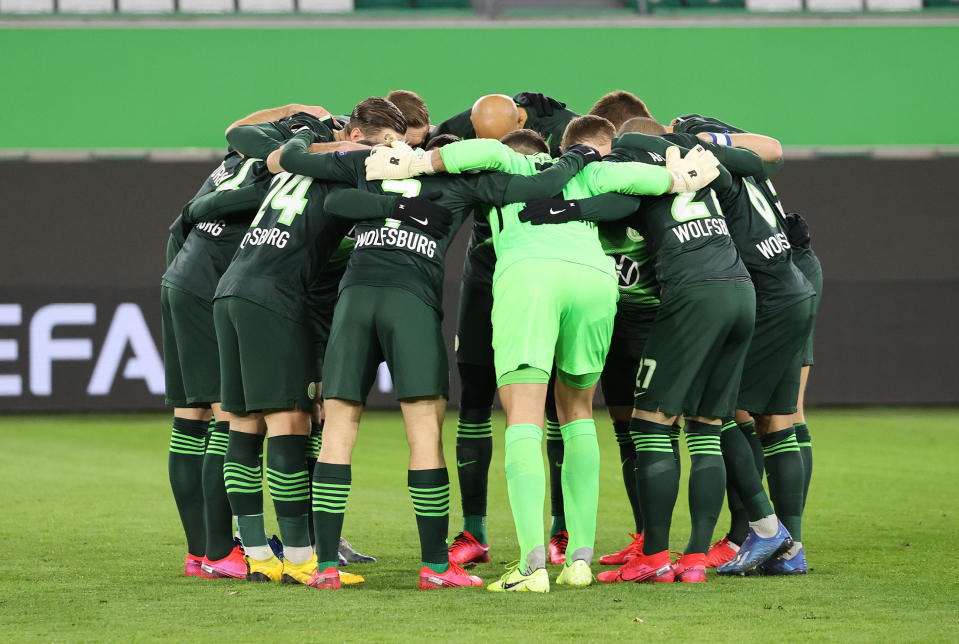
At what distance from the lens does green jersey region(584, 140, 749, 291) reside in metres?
5.19

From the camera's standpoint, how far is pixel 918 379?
44.0 ft

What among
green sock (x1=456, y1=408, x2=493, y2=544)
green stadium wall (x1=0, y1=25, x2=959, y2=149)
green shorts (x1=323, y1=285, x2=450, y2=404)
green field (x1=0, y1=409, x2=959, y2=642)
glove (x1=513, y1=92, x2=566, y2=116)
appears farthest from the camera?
green stadium wall (x1=0, y1=25, x2=959, y2=149)

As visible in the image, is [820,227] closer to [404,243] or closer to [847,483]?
[847,483]

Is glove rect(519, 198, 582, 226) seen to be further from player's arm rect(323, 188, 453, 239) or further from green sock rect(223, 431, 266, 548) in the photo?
green sock rect(223, 431, 266, 548)

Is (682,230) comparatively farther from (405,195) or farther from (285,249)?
(285,249)

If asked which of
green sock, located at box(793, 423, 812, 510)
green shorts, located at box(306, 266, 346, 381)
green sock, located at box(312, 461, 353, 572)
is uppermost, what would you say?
green shorts, located at box(306, 266, 346, 381)

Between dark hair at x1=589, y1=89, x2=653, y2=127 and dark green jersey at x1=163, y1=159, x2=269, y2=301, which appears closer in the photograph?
dark green jersey at x1=163, y1=159, x2=269, y2=301

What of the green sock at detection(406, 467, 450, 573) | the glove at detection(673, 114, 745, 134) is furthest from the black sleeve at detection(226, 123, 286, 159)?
the glove at detection(673, 114, 745, 134)

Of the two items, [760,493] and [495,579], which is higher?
[760,493]

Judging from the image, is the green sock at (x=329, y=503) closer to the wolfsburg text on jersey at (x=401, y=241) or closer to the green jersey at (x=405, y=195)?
the green jersey at (x=405, y=195)

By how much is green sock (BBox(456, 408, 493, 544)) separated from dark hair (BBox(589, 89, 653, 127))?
63.0 inches

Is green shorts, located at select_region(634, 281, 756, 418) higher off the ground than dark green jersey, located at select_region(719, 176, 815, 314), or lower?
lower

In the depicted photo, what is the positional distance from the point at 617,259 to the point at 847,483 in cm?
367

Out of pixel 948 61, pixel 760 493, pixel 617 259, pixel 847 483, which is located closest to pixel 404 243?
pixel 617 259
